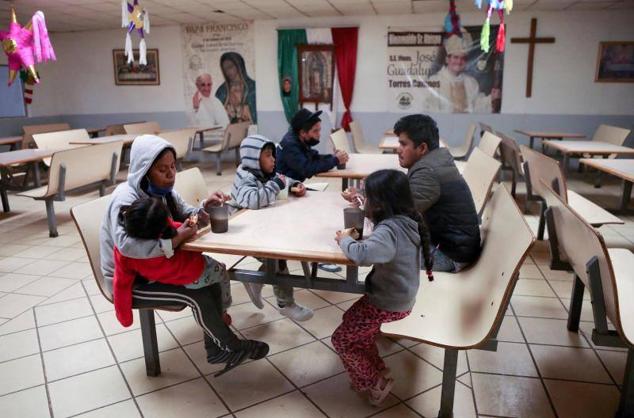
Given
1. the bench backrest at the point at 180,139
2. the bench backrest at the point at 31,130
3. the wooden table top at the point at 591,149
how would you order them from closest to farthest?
the wooden table top at the point at 591,149 < the bench backrest at the point at 180,139 < the bench backrest at the point at 31,130

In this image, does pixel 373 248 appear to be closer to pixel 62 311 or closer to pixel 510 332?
pixel 510 332

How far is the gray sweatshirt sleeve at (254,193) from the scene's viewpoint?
2125 mm

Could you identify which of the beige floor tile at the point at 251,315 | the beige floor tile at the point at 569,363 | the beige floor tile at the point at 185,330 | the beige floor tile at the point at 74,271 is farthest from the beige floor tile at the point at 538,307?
the beige floor tile at the point at 74,271

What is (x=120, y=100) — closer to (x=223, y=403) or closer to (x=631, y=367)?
(x=223, y=403)

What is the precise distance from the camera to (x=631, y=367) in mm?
1611

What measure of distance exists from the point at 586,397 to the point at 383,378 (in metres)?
0.86

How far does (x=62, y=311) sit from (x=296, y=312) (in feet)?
4.74

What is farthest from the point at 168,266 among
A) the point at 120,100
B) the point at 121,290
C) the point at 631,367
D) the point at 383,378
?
the point at 120,100

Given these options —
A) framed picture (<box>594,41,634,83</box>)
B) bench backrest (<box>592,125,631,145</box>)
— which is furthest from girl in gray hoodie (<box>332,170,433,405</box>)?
framed picture (<box>594,41,634,83</box>)

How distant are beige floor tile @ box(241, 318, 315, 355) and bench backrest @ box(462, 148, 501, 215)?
115 cm

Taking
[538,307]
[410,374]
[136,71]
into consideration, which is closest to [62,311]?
[410,374]

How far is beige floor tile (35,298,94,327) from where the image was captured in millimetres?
2605

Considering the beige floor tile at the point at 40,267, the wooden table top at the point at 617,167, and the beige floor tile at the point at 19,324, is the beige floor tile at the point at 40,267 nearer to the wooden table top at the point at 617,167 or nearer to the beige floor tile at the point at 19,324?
the beige floor tile at the point at 19,324

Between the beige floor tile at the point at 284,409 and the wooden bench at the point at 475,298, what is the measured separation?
0.50m
